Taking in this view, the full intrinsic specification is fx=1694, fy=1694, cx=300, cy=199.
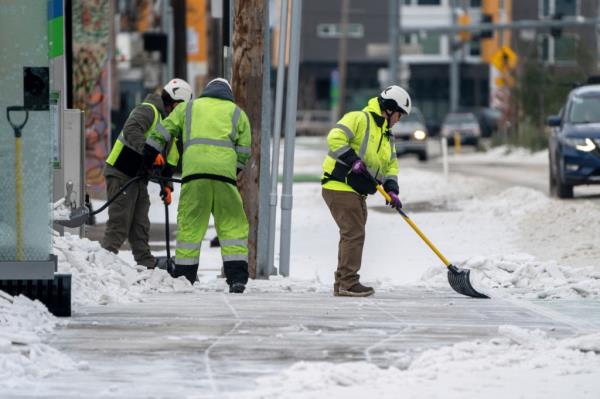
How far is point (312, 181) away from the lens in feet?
120

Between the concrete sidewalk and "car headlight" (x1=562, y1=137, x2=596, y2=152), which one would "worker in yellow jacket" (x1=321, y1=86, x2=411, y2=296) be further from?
"car headlight" (x1=562, y1=137, x2=596, y2=152)

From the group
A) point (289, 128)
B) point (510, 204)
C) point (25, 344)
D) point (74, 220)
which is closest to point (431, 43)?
point (510, 204)

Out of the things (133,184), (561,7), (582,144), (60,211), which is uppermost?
(561,7)

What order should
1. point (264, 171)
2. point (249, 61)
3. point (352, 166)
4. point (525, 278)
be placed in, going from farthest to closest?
1. point (264, 171)
2. point (249, 61)
3. point (525, 278)
4. point (352, 166)

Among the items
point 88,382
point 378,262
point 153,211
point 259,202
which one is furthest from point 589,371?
point 153,211

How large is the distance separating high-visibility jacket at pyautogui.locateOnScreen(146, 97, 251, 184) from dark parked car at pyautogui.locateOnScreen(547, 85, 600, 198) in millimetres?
14013

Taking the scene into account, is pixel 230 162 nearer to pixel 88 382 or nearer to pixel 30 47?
pixel 30 47

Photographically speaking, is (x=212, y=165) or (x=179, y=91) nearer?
(x=212, y=165)

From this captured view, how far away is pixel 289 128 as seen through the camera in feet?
49.5

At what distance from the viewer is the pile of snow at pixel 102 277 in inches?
446

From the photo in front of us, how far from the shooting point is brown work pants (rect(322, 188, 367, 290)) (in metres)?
12.8

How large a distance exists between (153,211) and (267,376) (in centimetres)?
1840

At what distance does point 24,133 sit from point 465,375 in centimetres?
352

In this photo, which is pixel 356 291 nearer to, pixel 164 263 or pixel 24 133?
pixel 164 263
